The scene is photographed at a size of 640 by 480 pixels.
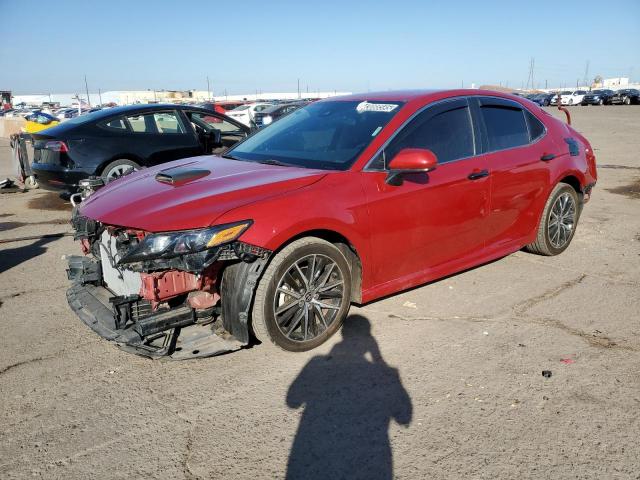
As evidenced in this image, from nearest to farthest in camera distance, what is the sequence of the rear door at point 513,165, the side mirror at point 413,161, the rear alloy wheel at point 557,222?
the side mirror at point 413,161 < the rear door at point 513,165 < the rear alloy wheel at point 557,222

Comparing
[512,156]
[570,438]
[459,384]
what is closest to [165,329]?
[459,384]

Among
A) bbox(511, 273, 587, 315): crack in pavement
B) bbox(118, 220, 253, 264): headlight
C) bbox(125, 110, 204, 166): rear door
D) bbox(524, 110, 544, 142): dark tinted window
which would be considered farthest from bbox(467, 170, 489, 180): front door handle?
bbox(125, 110, 204, 166): rear door

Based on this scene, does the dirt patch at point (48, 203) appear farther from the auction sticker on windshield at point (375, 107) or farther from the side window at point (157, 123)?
the auction sticker on windshield at point (375, 107)

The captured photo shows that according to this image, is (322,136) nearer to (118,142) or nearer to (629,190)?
(118,142)

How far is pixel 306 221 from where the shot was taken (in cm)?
329

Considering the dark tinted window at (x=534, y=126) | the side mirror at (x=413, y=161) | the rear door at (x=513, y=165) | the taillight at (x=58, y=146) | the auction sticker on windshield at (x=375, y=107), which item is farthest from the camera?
the taillight at (x=58, y=146)

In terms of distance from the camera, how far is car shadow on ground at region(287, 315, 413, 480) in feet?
8.07

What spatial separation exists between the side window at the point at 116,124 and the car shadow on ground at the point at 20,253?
2.29 meters

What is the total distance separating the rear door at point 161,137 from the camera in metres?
8.09

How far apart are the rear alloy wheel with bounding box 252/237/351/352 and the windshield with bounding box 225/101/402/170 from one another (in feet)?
2.28

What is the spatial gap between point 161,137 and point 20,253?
10.0 feet

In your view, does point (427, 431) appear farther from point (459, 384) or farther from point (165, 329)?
point (165, 329)

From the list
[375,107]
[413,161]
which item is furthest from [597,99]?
[413,161]

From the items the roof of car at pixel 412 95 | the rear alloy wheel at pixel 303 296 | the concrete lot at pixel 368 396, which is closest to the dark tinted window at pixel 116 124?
the concrete lot at pixel 368 396
